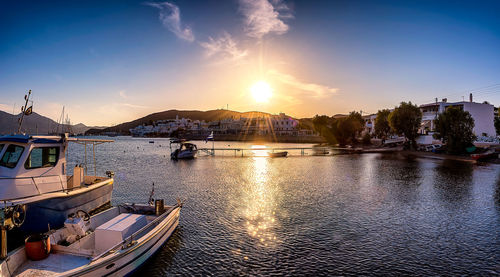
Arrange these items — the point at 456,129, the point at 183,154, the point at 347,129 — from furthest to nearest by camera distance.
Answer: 1. the point at 347,129
2. the point at 183,154
3. the point at 456,129

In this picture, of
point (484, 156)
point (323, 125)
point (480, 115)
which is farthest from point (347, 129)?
point (484, 156)

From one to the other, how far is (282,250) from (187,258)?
4719 mm

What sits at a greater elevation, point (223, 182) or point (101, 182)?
point (101, 182)

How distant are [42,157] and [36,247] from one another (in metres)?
7.70

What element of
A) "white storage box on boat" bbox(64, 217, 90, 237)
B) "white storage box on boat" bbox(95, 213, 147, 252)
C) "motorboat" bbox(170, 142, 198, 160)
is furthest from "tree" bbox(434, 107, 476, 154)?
"white storage box on boat" bbox(64, 217, 90, 237)

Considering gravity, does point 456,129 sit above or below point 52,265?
above

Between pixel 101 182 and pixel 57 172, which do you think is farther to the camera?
pixel 101 182

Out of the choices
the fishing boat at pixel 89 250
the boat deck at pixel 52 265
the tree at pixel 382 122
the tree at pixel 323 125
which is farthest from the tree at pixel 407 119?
the boat deck at pixel 52 265

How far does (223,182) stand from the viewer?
3288 cm

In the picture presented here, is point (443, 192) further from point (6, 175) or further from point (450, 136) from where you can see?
point (450, 136)

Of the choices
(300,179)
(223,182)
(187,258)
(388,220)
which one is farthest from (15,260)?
(300,179)

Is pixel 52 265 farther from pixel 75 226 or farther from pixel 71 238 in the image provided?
pixel 75 226

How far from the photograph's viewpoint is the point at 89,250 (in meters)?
10.4

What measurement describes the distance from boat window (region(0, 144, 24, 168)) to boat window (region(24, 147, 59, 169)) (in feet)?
1.60
